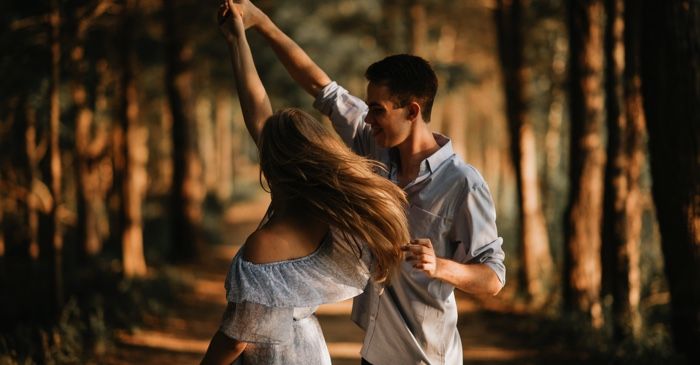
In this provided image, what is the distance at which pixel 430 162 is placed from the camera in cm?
330

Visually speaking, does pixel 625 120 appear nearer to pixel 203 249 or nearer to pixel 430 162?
pixel 430 162

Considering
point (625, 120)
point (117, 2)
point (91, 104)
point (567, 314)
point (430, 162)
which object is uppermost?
point (117, 2)

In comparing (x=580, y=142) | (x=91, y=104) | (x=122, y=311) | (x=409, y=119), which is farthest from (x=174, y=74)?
(x=409, y=119)

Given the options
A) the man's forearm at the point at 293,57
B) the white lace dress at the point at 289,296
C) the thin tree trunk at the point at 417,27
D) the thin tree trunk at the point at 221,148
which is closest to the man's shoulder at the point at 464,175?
the white lace dress at the point at 289,296

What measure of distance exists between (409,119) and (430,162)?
8.7 inches

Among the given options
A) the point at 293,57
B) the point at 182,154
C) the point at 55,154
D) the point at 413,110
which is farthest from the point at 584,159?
the point at 182,154

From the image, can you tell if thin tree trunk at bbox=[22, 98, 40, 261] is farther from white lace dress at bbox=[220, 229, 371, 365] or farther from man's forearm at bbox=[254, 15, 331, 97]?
white lace dress at bbox=[220, 229, 371, 365]

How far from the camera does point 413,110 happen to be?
338 cm

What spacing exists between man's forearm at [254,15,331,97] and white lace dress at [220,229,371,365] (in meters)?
1.14

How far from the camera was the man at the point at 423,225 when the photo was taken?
3.17 metres

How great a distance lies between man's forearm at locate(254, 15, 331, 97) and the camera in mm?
3754

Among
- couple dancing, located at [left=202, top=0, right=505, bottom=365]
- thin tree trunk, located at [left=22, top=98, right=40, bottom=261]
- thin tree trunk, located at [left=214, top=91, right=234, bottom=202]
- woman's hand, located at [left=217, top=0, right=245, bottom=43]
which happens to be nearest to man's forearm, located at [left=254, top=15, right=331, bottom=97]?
couple dancing, located at [left=202, top=0, right=505, bottom=365]

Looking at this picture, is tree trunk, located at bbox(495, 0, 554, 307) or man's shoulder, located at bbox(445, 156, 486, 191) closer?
man's shoulder, located at bbox(445, 156, 486, 191)

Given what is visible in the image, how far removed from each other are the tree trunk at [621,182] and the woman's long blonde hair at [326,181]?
5878 mm
